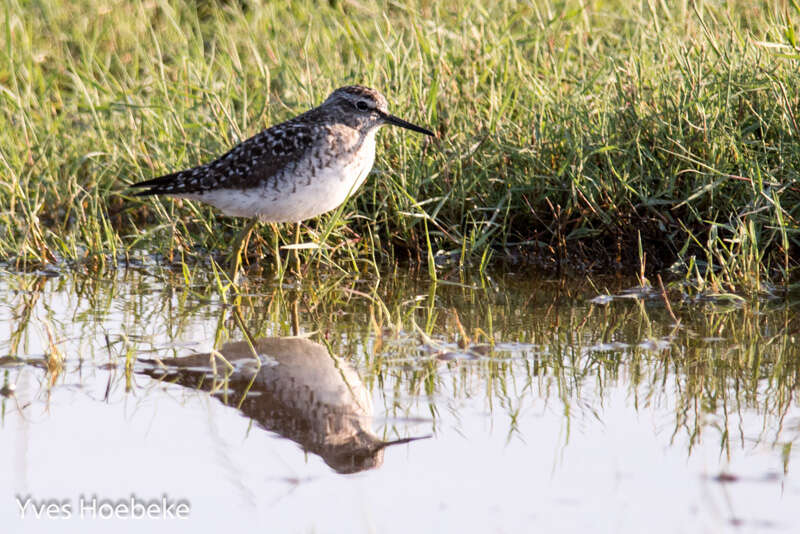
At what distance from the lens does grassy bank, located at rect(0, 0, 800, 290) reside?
20.9ft

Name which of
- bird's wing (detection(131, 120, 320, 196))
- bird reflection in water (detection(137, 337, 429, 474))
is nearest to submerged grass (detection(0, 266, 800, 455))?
bird reflection in water (detection(137, 337, 429, 474))

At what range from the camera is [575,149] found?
6.48 meters

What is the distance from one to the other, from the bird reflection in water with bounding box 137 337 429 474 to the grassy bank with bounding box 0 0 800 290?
1.30m

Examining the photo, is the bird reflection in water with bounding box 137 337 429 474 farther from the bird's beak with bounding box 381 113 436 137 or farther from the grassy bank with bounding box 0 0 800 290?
the bird's beak with bounding box 381 113 436 137

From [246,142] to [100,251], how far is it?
3.86 feet

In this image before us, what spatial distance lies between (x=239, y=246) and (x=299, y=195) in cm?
65

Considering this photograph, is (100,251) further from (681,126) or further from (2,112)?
(681,126)

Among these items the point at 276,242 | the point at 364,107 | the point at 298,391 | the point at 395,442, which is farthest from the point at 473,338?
the point at 364,107

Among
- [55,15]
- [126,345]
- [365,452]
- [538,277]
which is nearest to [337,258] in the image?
[538,277]

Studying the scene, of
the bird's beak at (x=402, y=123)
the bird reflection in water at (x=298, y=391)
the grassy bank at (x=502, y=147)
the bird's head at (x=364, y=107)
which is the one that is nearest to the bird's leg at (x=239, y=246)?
the grassy bank at (x=502, y=147)

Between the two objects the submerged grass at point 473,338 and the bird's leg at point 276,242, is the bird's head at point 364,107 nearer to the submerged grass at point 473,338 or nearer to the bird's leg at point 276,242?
the bird's leg at point 276,242

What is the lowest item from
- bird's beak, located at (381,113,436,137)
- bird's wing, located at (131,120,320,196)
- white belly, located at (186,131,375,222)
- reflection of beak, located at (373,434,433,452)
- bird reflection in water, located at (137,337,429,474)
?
A: reflection of beak, located at (373,434,433,452)

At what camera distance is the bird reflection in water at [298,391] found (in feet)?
13.4

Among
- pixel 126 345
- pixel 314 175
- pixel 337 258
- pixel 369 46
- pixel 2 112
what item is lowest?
pixel 126 345
